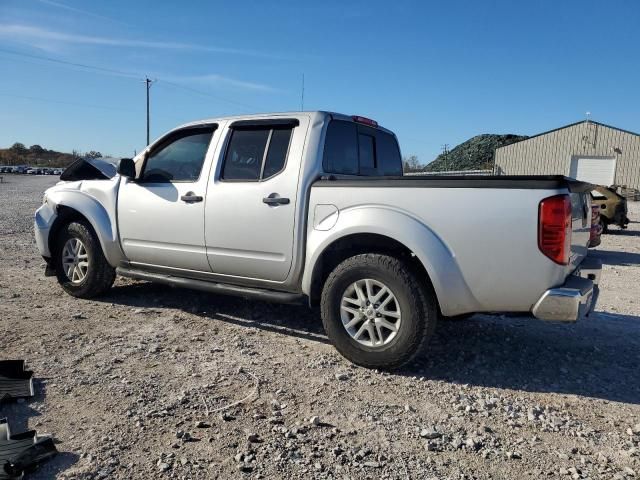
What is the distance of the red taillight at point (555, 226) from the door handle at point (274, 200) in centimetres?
196

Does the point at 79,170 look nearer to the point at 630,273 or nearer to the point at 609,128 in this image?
the point at 630,273

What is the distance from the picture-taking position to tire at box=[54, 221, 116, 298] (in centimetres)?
557

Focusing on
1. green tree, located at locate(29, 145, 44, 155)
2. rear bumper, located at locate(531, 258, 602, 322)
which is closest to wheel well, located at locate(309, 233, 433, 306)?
rear bumper, located at locate(531, 258, 602, 322)

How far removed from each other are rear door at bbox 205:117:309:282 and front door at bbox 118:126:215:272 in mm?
184

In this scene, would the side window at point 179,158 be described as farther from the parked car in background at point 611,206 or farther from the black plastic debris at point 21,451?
the parked car in background at point 611,206

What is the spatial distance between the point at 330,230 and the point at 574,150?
36102mm

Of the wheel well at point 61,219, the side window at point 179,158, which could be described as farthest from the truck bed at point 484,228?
the wheel well at point 61,219

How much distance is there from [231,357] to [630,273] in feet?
24.5

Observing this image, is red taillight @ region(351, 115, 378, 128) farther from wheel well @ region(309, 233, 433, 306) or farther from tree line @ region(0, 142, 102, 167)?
tree line @ region(0, 142, 102, 167)

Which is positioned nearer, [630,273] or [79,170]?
[79,170]

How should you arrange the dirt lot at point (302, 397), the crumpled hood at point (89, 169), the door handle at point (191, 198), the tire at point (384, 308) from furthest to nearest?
the crumpled hood at point (89, 169) < the door handle at point (191, 198) < the tire at point (384, 308) < the dirt lot at point (302, 397)

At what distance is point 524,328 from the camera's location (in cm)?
513

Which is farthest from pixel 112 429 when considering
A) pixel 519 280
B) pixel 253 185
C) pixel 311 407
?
pixel 519 280

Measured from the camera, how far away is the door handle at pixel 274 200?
4273 millimetres
